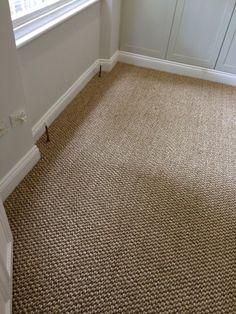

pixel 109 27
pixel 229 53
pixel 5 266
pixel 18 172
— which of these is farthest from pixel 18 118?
pixel 229 53

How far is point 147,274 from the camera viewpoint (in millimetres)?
1251

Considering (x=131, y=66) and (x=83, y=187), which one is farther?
(x=131, y=66)

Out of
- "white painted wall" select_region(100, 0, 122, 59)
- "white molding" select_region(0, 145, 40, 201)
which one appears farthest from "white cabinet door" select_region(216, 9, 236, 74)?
"white molding" select_region(0, 145, 40, 201)

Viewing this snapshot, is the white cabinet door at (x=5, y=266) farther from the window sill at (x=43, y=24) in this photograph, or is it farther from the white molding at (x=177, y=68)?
the white molding at (x=177, y=68)

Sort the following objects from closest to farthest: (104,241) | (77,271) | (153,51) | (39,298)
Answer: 1. (39,298)
2. (77,271)
3. (104,241)
4. (153,51)

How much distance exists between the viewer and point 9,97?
4.34 feet

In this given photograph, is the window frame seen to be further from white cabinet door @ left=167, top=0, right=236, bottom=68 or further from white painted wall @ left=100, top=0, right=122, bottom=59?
white cabinet door @ left=167, top=0, right=236, bottom=68

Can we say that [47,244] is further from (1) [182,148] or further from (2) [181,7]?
(2) [181,7]

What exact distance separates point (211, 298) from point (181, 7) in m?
2.48

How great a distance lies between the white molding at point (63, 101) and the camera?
6.23 ft

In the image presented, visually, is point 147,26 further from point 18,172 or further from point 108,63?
point 18,172

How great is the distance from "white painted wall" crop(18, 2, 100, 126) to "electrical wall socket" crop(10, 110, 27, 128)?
25cm

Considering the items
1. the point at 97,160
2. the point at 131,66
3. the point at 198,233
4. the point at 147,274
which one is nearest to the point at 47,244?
the point at 147,274

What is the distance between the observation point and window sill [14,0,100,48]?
57.9 inches
